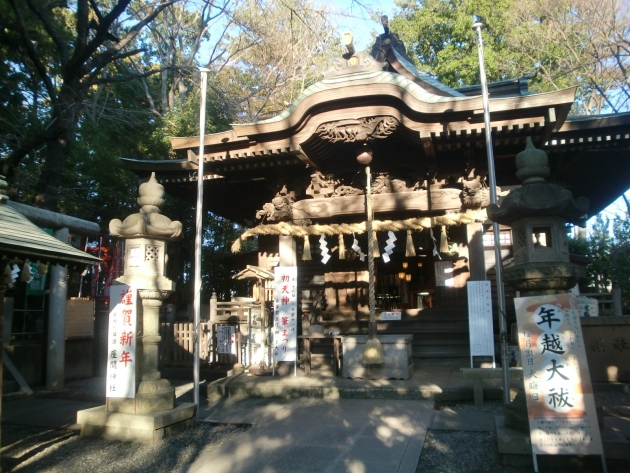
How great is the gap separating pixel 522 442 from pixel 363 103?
6412mm

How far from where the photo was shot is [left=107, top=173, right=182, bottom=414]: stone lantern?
645 centimetres

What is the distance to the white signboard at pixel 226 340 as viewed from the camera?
10672 millimetres

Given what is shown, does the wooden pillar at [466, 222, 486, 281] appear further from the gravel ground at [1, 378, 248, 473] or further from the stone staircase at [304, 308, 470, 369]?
the gravel ground at [1, 378, 248, 473]

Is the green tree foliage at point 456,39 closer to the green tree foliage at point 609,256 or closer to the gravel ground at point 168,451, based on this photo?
the green tree foliage at point 609,256

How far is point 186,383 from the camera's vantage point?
1025 cm

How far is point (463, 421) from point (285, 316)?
4.05 metres

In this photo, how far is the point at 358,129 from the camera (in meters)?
9.20

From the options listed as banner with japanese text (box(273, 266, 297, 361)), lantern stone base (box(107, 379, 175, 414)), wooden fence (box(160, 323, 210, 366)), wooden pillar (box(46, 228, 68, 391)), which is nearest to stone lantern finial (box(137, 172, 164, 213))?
lantern stone base (box(107, 379, 175, 414))

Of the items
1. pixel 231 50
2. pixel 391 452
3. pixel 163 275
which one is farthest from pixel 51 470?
pixel 231 50

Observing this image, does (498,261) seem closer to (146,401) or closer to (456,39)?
(146,401)

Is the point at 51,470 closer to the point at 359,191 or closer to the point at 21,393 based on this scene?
the point at 21,393

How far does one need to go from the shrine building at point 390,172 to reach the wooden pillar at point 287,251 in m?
0.02

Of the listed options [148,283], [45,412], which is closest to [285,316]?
[148,283]

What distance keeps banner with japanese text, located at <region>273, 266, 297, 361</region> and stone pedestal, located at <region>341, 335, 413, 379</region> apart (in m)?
1.07
